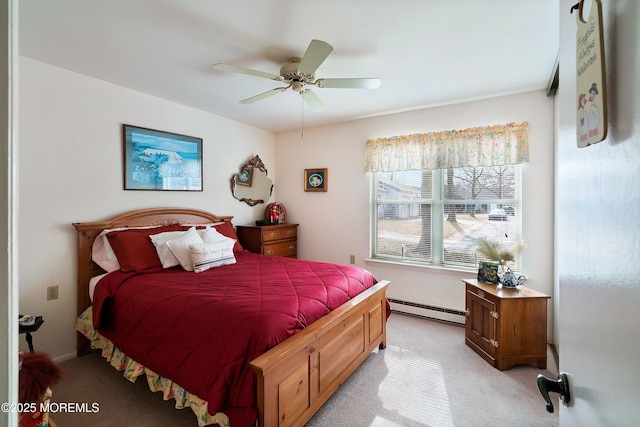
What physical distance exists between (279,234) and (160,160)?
1.76 meters

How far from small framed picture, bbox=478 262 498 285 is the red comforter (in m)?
1.06

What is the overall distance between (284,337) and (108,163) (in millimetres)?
2530

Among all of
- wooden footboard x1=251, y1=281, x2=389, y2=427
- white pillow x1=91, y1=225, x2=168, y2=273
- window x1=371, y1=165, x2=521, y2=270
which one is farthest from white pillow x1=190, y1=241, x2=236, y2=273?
window x1=371, y1=165, x2=521, y2=270

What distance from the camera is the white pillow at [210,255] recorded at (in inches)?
106

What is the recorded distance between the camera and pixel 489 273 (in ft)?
9.02

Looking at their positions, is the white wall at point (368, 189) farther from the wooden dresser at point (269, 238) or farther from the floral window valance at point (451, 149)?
the wooden dresser at point (269, 238)

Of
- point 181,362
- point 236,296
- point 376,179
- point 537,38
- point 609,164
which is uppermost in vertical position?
point 537,38

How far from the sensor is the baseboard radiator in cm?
333

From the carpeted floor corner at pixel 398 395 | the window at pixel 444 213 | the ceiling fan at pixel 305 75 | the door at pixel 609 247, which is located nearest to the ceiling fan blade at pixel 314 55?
the ceiling fan at pixel 305 75

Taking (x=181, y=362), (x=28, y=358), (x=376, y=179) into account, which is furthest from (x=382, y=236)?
(x=28, y=358)

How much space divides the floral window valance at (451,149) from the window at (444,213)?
0.13 m

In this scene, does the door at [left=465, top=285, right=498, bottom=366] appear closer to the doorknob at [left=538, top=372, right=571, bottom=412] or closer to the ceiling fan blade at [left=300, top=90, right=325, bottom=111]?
the doorknob at [left=538, top=372, right=571, bottom=412]

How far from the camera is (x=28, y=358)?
1062mm

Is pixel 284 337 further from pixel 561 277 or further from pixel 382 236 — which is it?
pixel 382 236
